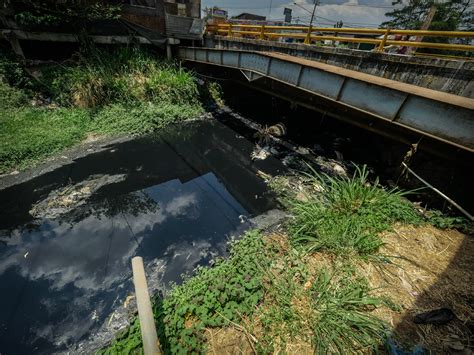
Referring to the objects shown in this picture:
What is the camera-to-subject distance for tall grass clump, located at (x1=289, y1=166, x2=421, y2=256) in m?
3.39

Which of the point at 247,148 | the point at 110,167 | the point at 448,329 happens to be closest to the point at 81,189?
the point at 110,167

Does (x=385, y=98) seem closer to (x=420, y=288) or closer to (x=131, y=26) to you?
(x=420, y=288)

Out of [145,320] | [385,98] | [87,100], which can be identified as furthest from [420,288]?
[87,100]

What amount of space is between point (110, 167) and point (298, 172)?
4778 millimetres

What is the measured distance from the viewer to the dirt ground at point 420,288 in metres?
2.40

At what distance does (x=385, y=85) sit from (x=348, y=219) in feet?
7.94

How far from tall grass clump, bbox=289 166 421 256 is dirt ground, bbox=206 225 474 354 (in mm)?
195

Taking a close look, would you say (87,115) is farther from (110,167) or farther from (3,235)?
(3,235)

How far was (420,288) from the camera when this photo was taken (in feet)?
9.56

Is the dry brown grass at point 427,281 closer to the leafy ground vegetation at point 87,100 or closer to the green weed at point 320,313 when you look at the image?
the green weed at point 320,313

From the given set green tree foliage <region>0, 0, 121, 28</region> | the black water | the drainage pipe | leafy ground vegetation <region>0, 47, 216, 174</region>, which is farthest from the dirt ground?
green tree foliage <region>0, 0, 121, 28</region>

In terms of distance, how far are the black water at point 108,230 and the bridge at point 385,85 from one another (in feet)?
7.31

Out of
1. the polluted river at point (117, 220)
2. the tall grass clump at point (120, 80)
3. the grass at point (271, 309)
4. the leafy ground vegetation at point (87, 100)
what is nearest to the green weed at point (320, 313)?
the grass at point (271, 309)

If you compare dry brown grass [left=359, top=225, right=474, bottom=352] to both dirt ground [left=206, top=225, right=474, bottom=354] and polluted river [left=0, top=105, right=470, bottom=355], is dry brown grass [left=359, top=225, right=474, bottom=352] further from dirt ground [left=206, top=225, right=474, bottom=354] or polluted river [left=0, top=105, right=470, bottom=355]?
polluted river [left=0, top=105, right=470, bottom=355]
